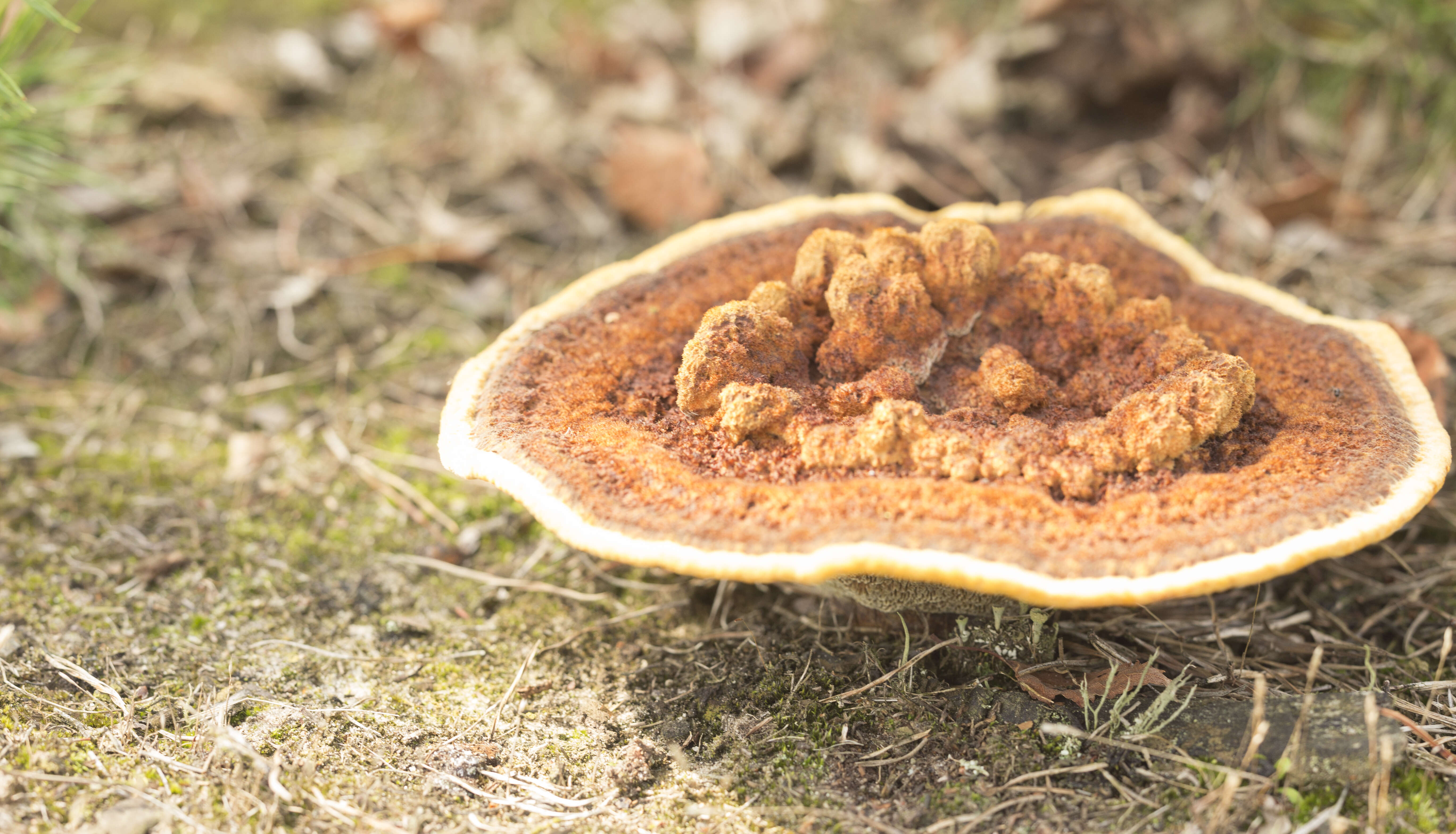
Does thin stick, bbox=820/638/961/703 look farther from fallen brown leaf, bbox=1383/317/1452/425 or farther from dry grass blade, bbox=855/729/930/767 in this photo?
fallen brown leaf, bbox=1383/317/1452/425

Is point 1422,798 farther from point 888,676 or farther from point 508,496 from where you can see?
point 508,496

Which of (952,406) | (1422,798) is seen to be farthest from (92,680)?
(1422,798)

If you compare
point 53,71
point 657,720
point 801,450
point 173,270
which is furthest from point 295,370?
point 801,450

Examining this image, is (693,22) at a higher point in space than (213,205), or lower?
higher

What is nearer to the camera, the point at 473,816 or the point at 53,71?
the point at 473,816

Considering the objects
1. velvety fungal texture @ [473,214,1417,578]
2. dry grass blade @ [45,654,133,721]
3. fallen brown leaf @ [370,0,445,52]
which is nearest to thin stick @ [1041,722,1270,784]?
velvety fungal texture @ [473,214,1417,578]

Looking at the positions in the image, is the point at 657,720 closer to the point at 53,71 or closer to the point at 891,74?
the point at 53,71

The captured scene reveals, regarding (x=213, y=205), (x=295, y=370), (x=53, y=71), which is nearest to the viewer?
(x=53, y=71)
